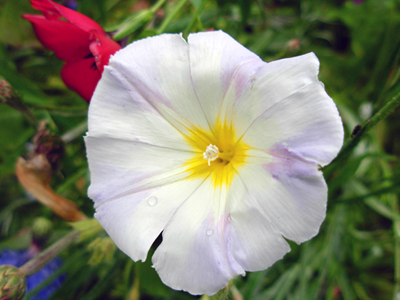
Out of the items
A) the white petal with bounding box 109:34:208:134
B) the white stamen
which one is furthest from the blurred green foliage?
the white stamen

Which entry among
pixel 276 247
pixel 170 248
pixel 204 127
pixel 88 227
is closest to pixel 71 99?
pixel 88 227

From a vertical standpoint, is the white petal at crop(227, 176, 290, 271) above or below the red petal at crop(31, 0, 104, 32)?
below

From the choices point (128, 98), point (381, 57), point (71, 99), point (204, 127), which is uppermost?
point (128, 98)

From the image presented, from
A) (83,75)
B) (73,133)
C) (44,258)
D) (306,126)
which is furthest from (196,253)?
(73,133)

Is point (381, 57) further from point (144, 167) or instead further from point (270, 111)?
point (144, 167)

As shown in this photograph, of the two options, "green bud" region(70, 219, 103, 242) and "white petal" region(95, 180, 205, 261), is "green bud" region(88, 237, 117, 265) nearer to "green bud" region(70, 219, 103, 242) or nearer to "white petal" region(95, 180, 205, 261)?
"green bud" region(70, 219, 103, 242)
